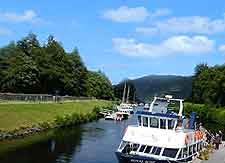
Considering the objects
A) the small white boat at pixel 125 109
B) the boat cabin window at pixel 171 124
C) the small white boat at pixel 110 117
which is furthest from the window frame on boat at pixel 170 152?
the small white boat at pixel 125 109

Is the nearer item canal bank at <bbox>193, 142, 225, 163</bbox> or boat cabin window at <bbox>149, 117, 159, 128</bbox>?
canal bank at <bbox>193, 142, 225, 163</bbox>

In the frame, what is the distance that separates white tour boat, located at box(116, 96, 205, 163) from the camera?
49594 mm

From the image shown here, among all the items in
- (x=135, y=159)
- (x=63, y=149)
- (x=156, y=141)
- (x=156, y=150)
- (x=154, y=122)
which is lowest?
(x=63, y=149)

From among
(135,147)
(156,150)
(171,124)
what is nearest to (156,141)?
(156,150)

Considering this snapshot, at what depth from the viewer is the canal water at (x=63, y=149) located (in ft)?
178

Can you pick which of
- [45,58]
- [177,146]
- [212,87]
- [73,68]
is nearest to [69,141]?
[177,146]

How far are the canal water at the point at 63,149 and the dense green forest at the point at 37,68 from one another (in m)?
48.0

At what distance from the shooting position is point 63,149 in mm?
63375

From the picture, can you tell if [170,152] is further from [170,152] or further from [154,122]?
[154,122]

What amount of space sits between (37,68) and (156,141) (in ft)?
293

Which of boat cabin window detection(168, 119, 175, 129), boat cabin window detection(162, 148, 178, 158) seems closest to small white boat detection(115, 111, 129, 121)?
boat cabin window detection(168, 119, 175, 129)

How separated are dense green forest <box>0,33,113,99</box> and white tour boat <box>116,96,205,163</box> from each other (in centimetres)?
7759

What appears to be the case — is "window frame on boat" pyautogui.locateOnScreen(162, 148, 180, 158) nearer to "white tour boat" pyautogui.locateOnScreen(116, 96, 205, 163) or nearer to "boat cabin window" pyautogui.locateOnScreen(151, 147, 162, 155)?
"white tour boat" pyautogui.locateOnScreen(116, 96, 205, 163)

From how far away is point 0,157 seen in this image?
52.1 m
